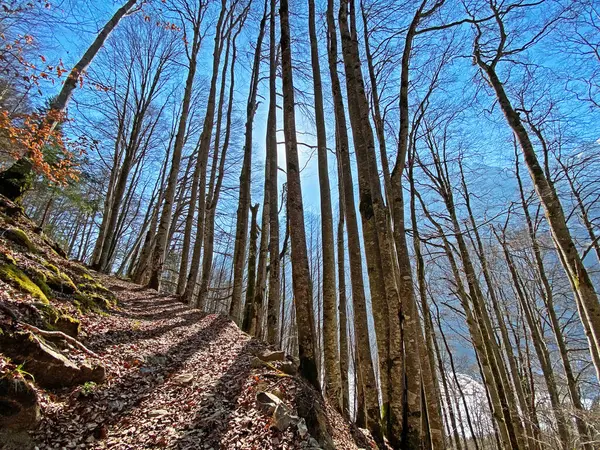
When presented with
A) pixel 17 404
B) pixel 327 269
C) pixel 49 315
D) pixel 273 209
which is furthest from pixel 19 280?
pixel 273 209

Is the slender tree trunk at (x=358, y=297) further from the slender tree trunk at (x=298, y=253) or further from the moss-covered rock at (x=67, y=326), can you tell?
the moss-covered rock at (x=67, y=326)

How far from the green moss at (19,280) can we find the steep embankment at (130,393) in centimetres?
3

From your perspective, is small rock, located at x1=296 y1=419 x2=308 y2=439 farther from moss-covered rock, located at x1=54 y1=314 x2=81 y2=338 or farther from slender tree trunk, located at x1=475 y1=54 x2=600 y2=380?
slender tree trunk, located at x1=475 y1=54 x2=600 y2=380

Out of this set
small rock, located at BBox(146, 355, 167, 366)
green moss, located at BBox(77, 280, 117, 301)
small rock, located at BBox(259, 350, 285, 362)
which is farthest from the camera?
green moss, located at BBox(77, 280, 117, 301)

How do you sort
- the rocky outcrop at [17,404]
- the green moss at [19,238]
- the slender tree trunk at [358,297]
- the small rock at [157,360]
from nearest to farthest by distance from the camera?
the rocky outcrop at [17,404] < the small rock at [157,360] < the slender tree trunk at [358,297] < the green moss at [19,238]

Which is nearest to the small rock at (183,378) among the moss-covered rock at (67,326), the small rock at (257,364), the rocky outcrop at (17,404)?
the small rock at (257,364)

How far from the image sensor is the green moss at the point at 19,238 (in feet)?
14.9

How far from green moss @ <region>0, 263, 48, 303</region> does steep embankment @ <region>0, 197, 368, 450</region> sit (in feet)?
0.08

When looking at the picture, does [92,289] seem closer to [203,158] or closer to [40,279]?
[40,279]

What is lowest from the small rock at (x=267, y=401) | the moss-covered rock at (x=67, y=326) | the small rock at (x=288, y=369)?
the small rock at (x=267, y=401)

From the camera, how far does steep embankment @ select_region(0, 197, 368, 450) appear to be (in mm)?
2137

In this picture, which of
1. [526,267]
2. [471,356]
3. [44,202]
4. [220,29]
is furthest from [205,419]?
[471,356]

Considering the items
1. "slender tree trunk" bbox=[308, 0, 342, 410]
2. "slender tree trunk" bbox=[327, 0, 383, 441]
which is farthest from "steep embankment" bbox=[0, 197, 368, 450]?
"slender tree trunk" bbox=[308, 0, 342, 410]

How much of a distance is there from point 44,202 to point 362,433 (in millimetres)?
26723
